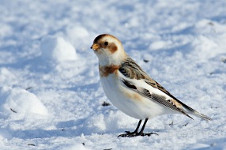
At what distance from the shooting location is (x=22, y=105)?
551 cm

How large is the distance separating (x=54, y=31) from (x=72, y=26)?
310 mm

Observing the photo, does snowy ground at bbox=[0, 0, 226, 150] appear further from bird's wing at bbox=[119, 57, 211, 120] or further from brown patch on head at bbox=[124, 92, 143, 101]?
brown patch on head at bbox=[124, 92, 143, 101]

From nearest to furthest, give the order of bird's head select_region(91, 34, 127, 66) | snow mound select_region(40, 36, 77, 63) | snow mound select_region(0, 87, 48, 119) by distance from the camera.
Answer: bird's head select_region(91, 34, 127, 66)
snow mound select_region(0, 87, 48, 119)
snow mound select_region(40, 36, 77, 63)

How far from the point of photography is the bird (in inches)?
183

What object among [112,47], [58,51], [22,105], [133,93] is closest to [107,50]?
[112,47]

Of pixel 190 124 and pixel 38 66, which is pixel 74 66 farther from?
pixel 190 124

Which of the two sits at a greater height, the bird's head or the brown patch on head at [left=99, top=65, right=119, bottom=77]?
the bird's head

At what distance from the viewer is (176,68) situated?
6.62 m

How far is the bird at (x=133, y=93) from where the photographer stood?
4.66 metres

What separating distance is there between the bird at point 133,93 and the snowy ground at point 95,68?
18cm

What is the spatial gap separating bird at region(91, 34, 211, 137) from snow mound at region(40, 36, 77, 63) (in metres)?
2.37

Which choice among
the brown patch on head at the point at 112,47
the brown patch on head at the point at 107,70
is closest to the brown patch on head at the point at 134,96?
the brown patch on head at the point at 107,70

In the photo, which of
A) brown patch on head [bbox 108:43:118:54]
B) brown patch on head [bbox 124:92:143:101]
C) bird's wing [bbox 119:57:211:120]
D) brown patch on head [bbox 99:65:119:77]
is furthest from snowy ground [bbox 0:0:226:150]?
brown patch on head [bbox 108:43:118:54]

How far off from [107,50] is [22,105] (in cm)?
115
